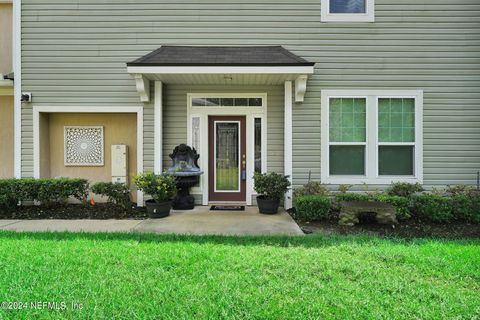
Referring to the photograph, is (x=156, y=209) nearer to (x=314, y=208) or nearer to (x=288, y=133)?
(x=314, y=208)

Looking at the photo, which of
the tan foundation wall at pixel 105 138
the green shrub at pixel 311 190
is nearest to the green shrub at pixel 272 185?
the green shrub at pixel 311 190

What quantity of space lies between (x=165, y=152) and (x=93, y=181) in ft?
6.65

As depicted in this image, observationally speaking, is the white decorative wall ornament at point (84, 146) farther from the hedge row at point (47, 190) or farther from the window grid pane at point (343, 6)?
the window grid pane at point (343, 6)

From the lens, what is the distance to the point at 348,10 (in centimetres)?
732

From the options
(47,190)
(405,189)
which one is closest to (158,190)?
(47,190)

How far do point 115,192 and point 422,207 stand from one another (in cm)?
643

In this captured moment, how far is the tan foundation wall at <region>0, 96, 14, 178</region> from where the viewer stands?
26.1 feet

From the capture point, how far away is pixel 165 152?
24.8 feet

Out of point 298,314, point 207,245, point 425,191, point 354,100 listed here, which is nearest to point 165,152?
point 207,245

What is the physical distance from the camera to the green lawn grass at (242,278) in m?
2.57

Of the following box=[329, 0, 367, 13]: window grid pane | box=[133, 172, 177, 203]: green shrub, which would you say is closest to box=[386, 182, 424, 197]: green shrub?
box=[329, 0, 367, 13]: window grid pane

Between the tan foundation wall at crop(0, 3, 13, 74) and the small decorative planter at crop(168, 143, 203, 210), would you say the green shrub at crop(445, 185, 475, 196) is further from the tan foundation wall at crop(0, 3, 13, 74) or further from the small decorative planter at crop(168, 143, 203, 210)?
the tan foundation wall at crop(0, 3, 13, 74)

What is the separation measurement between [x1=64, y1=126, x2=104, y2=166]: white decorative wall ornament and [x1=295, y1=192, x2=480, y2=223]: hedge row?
16.9 feet

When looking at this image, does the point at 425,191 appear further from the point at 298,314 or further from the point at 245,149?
the point at 298,314
